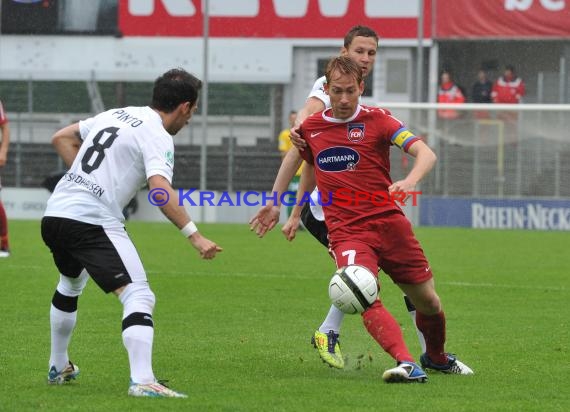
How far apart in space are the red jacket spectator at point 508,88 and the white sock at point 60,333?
1921 cm

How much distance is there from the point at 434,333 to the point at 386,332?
80 cm

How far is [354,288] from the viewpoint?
680cm

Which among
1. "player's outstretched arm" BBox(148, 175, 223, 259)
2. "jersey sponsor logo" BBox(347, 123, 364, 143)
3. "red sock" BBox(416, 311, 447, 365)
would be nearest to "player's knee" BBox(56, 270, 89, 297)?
"player's outstretched arm" BBox(148, 175, 223, 259)

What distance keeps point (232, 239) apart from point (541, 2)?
9.18 meters

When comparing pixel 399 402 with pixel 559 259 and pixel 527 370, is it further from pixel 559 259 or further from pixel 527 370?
pixel 559 259

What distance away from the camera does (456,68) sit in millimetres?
25734

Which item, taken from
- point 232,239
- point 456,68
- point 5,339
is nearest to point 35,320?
point 5,339

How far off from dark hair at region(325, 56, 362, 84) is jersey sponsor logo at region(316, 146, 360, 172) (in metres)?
0.40

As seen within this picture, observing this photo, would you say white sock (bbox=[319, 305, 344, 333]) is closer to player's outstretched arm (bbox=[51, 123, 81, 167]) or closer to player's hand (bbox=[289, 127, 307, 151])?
player's hand (bbox=[289, 127, 307, 151])

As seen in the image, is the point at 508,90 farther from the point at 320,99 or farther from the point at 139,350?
→ the point at 139,350

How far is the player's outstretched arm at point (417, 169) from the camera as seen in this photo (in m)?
6.39

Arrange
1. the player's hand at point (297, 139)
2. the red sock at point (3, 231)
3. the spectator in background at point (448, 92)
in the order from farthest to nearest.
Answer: the spectator in background at point (448, 92) < the red sock at point (3, 231) < the player's hand at point (297, 139)

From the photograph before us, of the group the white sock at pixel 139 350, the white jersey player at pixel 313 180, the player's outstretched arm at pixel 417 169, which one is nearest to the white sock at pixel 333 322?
the white jersey player at pixel 313 180

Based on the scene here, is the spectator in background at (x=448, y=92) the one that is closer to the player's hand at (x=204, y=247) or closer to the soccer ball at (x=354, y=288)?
the soccer ball at (x=354, y=288)
